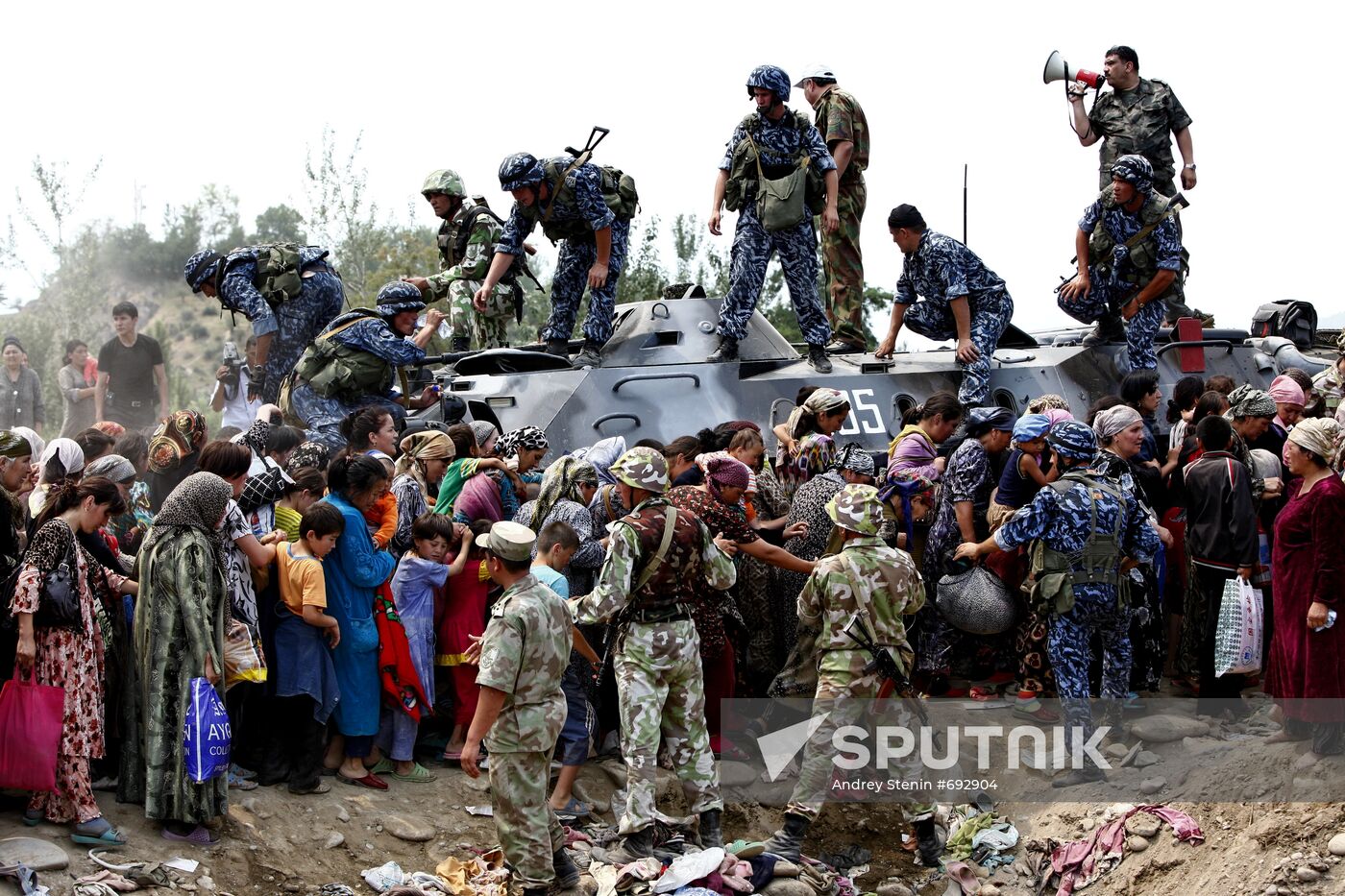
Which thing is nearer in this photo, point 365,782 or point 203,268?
point 365,782

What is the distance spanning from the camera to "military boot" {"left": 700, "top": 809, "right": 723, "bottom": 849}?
7824mm

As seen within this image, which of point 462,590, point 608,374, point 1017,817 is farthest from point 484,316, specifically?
point 1017,817

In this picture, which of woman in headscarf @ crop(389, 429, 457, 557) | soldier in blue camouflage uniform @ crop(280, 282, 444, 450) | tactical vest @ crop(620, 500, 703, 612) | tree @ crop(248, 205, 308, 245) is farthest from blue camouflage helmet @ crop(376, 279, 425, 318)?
tree @ crop(248, 205, 308, 245)

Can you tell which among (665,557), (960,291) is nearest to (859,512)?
(665,557)

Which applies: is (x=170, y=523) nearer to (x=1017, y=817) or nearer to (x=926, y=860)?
(x=926, y=860)

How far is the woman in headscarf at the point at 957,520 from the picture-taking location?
31.6 feet

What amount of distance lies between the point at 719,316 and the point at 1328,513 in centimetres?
484

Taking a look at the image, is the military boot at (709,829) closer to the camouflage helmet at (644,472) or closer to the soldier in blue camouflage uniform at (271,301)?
the camouflage helmet at (644,472)

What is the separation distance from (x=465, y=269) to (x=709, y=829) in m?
6.09

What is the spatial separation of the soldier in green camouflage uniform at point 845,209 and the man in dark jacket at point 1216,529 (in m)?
3.70

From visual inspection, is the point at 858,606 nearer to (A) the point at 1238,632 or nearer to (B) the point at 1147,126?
(A) the point at 1238,632

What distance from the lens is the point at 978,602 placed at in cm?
945

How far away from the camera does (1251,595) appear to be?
909 cm

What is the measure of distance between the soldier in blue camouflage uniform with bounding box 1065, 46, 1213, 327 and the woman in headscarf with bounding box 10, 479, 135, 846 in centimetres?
942
